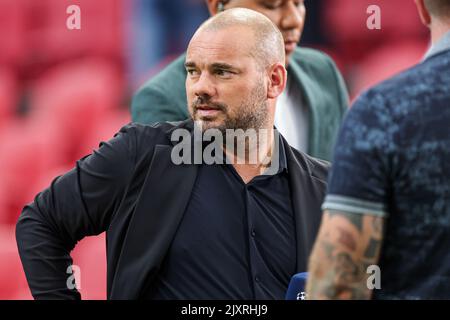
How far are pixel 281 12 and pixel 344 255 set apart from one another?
130 centimetres

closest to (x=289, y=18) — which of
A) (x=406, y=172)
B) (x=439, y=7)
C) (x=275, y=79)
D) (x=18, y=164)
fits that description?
(x=275, y=79)

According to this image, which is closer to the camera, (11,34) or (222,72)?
(222,72)

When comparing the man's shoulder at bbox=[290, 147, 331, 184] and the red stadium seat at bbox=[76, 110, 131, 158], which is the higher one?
the man's shoulder at bbox=[290, 147, 331, 184]

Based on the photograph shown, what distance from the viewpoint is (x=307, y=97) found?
2.56 meters

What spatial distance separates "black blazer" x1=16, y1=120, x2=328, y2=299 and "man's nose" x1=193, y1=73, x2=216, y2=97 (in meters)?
0.07

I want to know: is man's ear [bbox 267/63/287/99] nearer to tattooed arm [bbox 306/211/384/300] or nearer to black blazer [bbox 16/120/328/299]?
Answer: black blazer [bbox 16/120/328/299]

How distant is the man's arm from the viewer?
1737 mm

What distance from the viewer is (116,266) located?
171 cm

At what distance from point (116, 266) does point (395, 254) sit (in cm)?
59

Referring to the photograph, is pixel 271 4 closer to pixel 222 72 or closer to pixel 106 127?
pixel 222 72

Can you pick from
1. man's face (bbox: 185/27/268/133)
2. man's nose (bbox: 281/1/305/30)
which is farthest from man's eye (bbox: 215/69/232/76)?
man's nose (bbox: 281/1/305/30)

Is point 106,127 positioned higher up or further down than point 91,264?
higher up

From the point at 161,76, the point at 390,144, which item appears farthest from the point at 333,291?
the point at 161,76

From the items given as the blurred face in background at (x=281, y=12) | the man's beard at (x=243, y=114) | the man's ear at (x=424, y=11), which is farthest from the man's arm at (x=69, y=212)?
the blurred face in background at (x=281, y=12)
